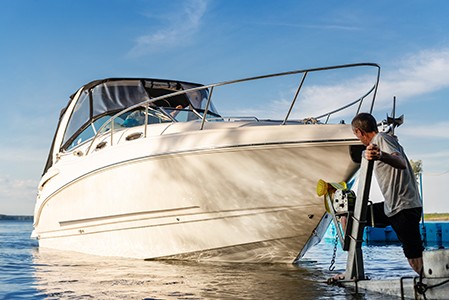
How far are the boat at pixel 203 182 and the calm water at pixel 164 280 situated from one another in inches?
13.4

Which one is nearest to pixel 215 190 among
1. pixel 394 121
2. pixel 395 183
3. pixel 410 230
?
pixel 394 121

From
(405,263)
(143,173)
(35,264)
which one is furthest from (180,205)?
(405,263)

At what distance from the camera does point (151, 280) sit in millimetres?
5504

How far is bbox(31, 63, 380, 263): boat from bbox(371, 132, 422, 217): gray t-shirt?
172cm

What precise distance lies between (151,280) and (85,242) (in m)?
3.13

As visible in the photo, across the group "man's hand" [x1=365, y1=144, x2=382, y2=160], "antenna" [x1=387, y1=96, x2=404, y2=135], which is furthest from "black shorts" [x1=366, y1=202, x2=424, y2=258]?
"antenna" [x1=387, y1=96, x2=404, y2=135]

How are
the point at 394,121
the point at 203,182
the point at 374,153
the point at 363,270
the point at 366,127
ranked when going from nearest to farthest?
the point at 374,153, the point at 366,127, the point at 363,270, the point at 394,121, the point at 203,182

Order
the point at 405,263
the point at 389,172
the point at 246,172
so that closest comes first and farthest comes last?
the point at 389,172 → the point at 246,172 → the point at 405,263

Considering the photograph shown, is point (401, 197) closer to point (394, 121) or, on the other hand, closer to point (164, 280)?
point (394, 121)

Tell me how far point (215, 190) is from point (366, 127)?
8.88ft

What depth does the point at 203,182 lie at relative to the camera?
651 centimetres

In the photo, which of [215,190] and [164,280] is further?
[215,190]

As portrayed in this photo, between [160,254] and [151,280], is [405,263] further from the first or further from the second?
[151,280]

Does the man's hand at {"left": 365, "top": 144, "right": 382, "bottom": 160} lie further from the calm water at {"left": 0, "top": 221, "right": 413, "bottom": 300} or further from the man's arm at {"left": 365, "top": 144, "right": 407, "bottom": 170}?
the calm water at {"left": 0, "top": 221, "right": 413, "bottom": 300}
